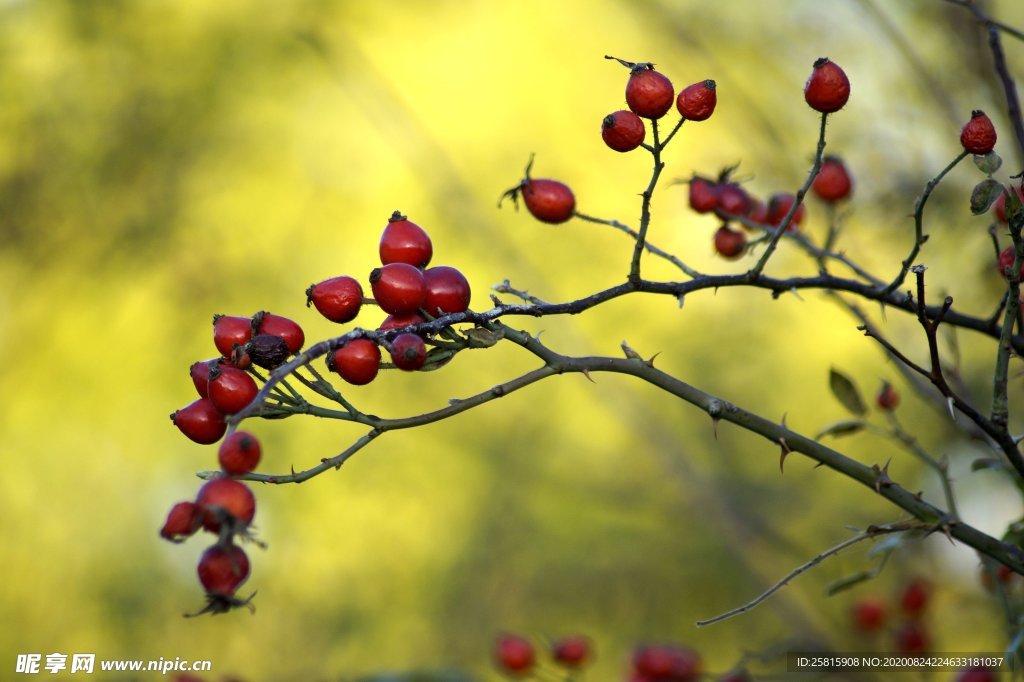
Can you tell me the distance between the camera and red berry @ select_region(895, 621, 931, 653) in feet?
7.98

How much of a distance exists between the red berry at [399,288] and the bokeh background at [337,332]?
2735 millimetres

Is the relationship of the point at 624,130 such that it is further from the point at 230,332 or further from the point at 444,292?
the point at 230,332

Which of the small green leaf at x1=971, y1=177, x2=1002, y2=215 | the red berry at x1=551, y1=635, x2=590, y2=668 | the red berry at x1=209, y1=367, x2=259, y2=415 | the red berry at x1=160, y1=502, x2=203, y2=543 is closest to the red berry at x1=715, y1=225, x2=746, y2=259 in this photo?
the small green leaf at x1=971, y1=177, x2=1002, y2=215

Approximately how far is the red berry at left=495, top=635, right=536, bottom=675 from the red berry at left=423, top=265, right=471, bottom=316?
1.34 metres

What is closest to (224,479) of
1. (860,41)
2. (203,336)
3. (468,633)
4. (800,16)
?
(860,41)

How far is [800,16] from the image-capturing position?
373cm

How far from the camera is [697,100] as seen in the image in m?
1.33

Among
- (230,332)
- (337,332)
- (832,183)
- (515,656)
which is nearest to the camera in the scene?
(230,332)

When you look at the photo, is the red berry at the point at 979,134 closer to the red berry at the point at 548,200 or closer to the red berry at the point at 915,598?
the red berry at the point at 548,200

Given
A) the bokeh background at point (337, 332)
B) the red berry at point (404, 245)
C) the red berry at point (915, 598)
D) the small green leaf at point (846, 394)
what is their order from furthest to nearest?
the bokeh background at point (337, 332) → the red berry at point (915, 598) → the small green leaf at point (846, 394) → the red berry at point (404, 245)

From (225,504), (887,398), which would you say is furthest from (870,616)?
(225,504)

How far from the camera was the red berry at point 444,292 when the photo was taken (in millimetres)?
1201

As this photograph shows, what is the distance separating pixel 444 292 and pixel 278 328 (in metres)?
0.21

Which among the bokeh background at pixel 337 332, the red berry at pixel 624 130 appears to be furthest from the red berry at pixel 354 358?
the bokeh background at pixel 337 332
